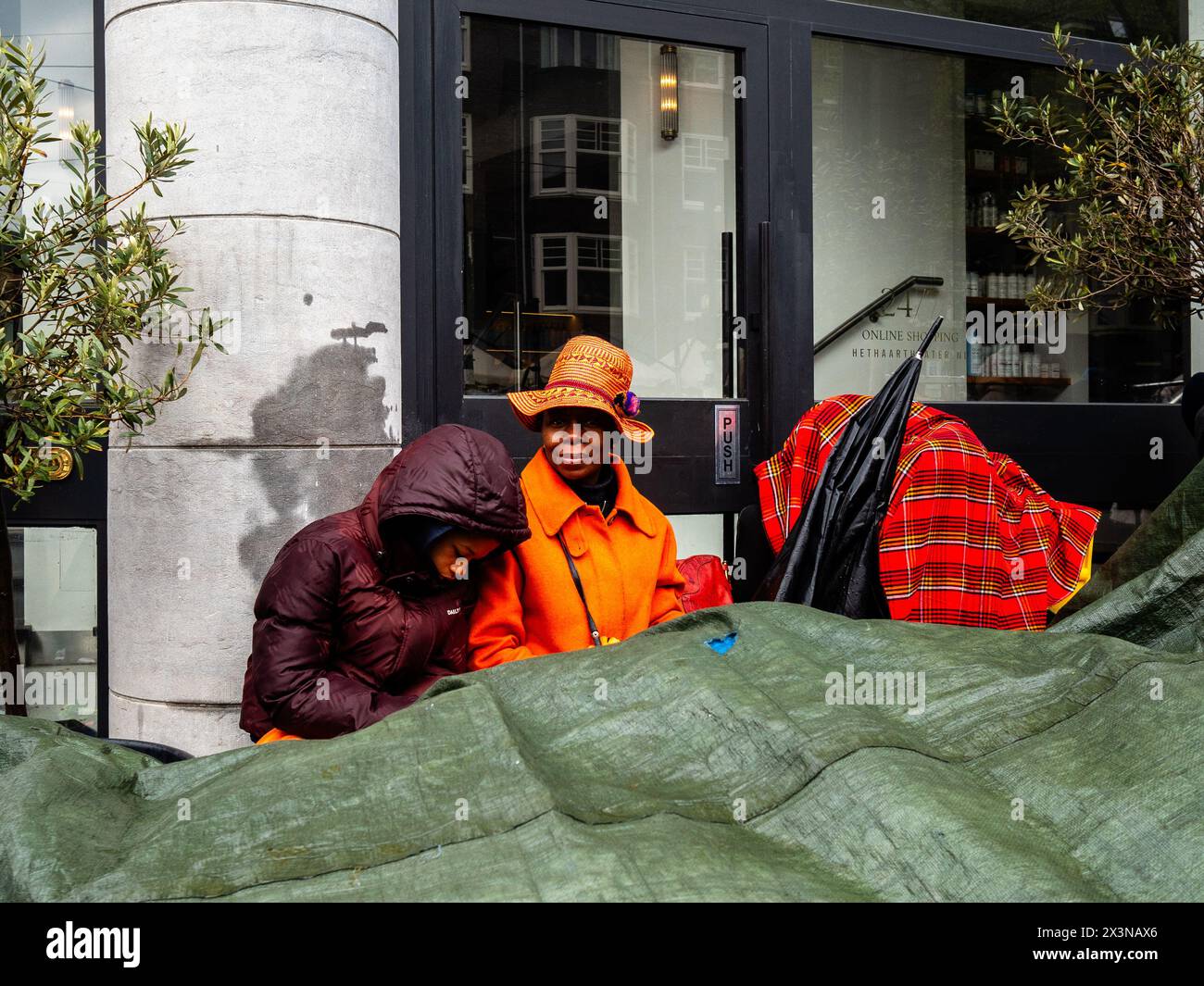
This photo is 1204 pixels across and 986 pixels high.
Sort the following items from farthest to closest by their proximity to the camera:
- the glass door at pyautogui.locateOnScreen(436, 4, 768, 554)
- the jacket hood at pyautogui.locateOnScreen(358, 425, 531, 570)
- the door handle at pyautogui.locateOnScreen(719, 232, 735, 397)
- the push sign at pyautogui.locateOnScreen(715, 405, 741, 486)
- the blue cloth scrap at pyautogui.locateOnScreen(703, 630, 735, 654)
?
the door handle at pyautogui.locateOnScreen(719, 232, 735, 397), the push sign at pyautogui.locateOnScreen(715, 405, 741, 486), the glass door at pyautogui.locateOnScreen(436, 4, 768, 554), the jacket hood at pyautogui.locateOnScreen(358, 425, 531, 570), the blue cloth scrap at pyautogui.locateOnScreen(703, 630, 735, 654)

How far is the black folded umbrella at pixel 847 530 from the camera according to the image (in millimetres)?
3863

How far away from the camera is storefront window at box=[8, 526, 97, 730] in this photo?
4.47 meters

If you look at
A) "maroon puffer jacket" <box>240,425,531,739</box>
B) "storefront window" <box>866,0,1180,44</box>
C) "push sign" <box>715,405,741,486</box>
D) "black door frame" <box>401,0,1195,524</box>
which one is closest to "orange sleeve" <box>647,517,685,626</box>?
"maroon puffer jacket" <box>240,425,531,739</box>

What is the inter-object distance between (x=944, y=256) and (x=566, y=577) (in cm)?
398

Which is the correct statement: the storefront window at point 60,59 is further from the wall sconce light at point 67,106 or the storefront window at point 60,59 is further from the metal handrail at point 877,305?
the metal handrail at point 877,305

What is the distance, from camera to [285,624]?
9.15 ft

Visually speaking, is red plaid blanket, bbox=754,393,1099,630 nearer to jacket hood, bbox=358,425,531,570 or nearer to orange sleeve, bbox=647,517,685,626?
orange sleeve, bbox=647,517,685,626

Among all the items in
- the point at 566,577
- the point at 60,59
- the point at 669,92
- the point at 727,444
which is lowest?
the point at 566,577

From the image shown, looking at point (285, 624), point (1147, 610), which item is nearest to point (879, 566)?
point (1147, 610)

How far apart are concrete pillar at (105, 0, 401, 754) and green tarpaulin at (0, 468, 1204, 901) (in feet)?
6.77

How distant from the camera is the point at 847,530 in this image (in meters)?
3.91

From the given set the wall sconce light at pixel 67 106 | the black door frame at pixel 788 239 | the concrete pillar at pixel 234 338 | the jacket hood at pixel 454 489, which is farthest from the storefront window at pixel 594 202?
the jacket hood at pixel 454 489

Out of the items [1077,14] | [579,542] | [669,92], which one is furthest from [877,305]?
[579,542]

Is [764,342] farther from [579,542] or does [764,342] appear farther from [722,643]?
[722,643]
